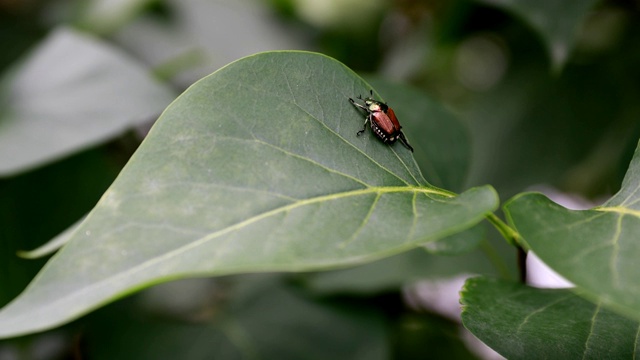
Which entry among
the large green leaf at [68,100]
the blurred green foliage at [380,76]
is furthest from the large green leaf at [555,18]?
the large green leaf at [68,100]

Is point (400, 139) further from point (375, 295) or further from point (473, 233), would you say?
point (375, 295)

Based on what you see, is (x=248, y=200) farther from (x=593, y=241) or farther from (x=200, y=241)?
(x=593, y=241)

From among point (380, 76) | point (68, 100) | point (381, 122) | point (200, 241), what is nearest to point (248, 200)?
point (200, 241)

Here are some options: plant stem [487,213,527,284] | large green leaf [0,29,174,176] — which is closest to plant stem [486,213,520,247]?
plant stem [487,213,527,284]

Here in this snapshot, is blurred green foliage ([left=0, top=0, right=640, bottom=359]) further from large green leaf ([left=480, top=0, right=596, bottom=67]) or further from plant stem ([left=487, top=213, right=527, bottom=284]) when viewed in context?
plant stem ([left=487, top=213, right=527, bottom=284])

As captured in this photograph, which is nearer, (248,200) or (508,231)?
(248,200)

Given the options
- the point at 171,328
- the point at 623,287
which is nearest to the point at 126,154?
the point at 171,328
